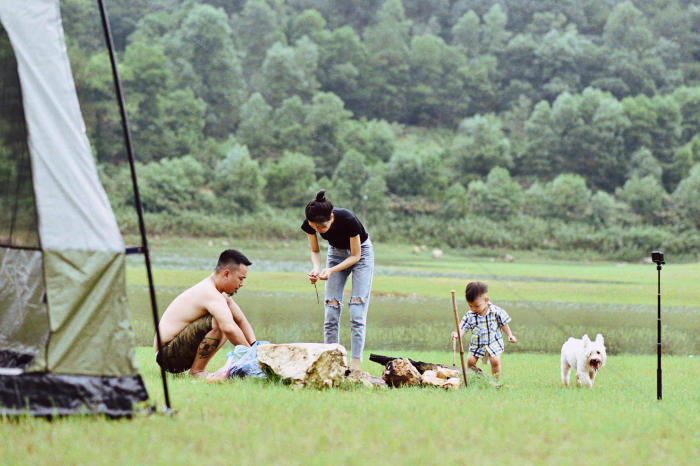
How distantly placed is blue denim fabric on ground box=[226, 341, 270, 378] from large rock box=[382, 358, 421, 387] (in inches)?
46.9

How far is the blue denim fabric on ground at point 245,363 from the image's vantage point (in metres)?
7.98

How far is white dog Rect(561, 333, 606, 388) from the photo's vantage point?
883 centimetres

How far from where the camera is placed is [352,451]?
16.7 feet

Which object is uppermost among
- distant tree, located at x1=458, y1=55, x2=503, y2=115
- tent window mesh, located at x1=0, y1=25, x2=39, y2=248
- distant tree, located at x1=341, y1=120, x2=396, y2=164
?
distant tree, located at x1=458, y1=55, x2=503, y2=115

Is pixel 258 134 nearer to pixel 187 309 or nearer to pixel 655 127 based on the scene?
pixel 655 127

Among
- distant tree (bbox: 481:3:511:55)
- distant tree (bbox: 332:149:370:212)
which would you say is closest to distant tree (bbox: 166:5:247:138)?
distant tree (bbox: 332:149:370:212)

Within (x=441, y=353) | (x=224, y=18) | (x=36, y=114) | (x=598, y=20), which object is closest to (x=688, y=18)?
(x=598, y=20)

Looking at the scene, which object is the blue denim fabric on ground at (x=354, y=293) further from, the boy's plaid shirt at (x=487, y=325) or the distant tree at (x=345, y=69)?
the distant tree at (x=345, y=69)

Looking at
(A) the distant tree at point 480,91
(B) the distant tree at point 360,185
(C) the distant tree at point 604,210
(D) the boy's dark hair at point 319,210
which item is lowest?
(C) the distant tree at point 604,210

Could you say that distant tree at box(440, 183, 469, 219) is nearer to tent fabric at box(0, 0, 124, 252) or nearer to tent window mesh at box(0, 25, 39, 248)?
tent window mesh at box(0, 25, 39, 248)

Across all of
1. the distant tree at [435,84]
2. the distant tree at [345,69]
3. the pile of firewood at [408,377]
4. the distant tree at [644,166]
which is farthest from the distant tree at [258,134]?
the pile of firewood at [408,377]

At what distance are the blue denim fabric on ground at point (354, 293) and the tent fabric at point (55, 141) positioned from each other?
327 centimetres

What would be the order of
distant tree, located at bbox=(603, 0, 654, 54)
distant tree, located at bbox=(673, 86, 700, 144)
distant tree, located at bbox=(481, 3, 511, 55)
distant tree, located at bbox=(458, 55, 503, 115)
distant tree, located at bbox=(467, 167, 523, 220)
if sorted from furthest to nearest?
1. distant tree, located at bbox=(481, 3, 511, 55)
2. distant tree, located at bbox=(603, 0, 654, 54)
3. distant tree, located at bbox=(458, 55, 503, 115)
4. distant tree, located at bbox=(673, 86, 700, 144)
5. distant tree, located at bbox=(467, 167, 523, 220)

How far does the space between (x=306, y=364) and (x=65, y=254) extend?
249cm
